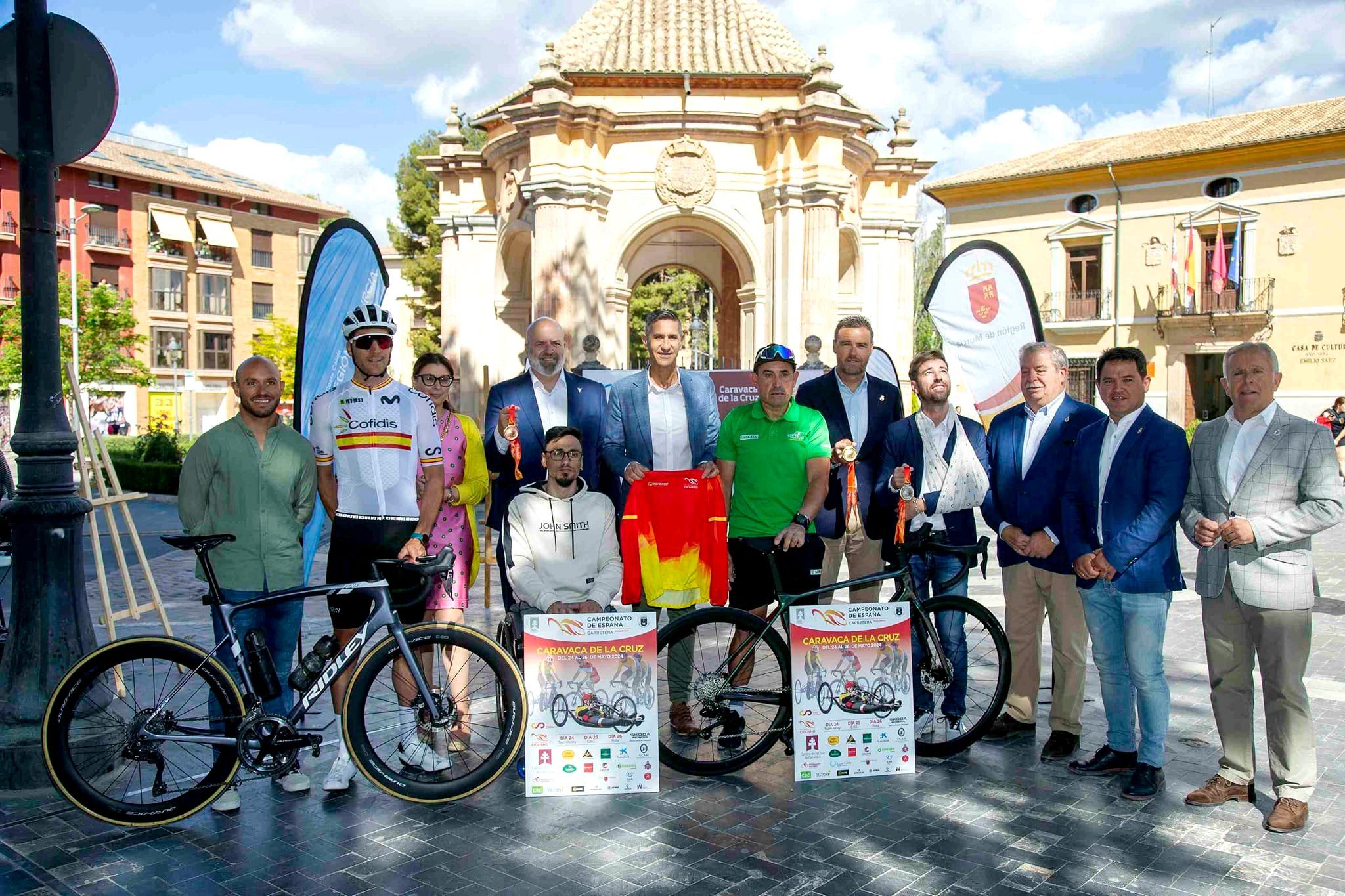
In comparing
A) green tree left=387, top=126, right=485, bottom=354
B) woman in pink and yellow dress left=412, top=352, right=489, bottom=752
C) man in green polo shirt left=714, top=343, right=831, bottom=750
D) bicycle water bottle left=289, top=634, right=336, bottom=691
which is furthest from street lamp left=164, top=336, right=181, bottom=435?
man in green polo shirt left=714, top=343, right=831, bottom=750

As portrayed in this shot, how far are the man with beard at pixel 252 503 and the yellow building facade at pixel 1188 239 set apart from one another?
116 feet

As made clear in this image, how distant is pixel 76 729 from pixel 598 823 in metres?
2.24

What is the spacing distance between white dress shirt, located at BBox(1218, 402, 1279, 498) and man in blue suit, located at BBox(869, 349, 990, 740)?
1215mm

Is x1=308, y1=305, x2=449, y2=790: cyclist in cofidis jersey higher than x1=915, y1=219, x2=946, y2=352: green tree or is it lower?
lower

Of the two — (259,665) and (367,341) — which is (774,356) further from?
(259,665)

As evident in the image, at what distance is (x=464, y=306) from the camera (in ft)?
73.6

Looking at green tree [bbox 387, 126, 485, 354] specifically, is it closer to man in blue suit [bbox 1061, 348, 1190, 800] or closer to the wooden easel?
the wooden easel

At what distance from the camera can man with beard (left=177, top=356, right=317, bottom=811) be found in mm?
4746

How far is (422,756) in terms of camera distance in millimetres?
4773

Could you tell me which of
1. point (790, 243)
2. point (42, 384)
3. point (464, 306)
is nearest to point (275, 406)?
point (42, 384)

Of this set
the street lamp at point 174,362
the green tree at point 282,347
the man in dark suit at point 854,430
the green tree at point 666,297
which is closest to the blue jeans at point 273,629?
the man in dark suit at point 854,430

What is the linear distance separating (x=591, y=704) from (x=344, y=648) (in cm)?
116

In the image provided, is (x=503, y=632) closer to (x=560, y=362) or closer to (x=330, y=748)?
(x=330, y=748)

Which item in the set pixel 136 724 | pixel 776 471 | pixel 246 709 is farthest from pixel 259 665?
pixel 776 471
